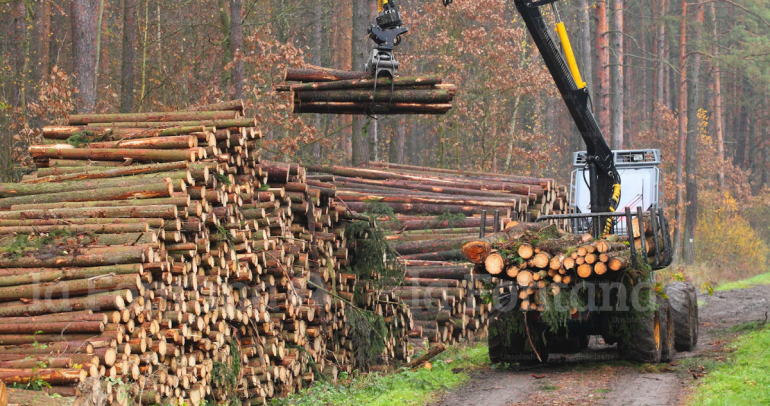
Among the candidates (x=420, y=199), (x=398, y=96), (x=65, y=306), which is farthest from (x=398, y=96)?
(x=420, y=199)

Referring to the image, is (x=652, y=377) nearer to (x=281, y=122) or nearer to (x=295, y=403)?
(x=295, y=403)

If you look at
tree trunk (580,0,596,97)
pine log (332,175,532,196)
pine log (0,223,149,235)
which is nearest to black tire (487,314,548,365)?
pine log (0,223,149,235)

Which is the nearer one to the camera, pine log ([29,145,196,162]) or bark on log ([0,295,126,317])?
bark on log ([0,295,126,317])

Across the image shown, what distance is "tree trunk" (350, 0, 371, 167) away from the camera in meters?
19.2

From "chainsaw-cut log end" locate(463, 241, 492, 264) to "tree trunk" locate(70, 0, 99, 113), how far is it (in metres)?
7.88

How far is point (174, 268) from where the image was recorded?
797cm

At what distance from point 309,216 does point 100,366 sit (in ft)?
15.5

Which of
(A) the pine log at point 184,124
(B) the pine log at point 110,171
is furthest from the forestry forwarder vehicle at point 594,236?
(B) the pine log at point 110,171

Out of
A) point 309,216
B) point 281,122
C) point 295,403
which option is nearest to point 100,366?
point 295,403

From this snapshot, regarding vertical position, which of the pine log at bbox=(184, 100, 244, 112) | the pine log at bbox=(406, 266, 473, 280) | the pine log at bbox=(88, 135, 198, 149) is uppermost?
the pine log at bbox=(184, 100, 244, 112)

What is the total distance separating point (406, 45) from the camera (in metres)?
34.6

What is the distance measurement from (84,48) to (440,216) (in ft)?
24.5

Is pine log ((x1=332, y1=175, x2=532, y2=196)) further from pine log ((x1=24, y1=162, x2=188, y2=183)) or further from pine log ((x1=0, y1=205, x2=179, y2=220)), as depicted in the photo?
pine log ((x1=0, y1=205, x2=179, y2=220))

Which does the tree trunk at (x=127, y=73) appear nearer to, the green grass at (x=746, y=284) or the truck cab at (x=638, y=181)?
the truck cab at (x=638, y=181)
